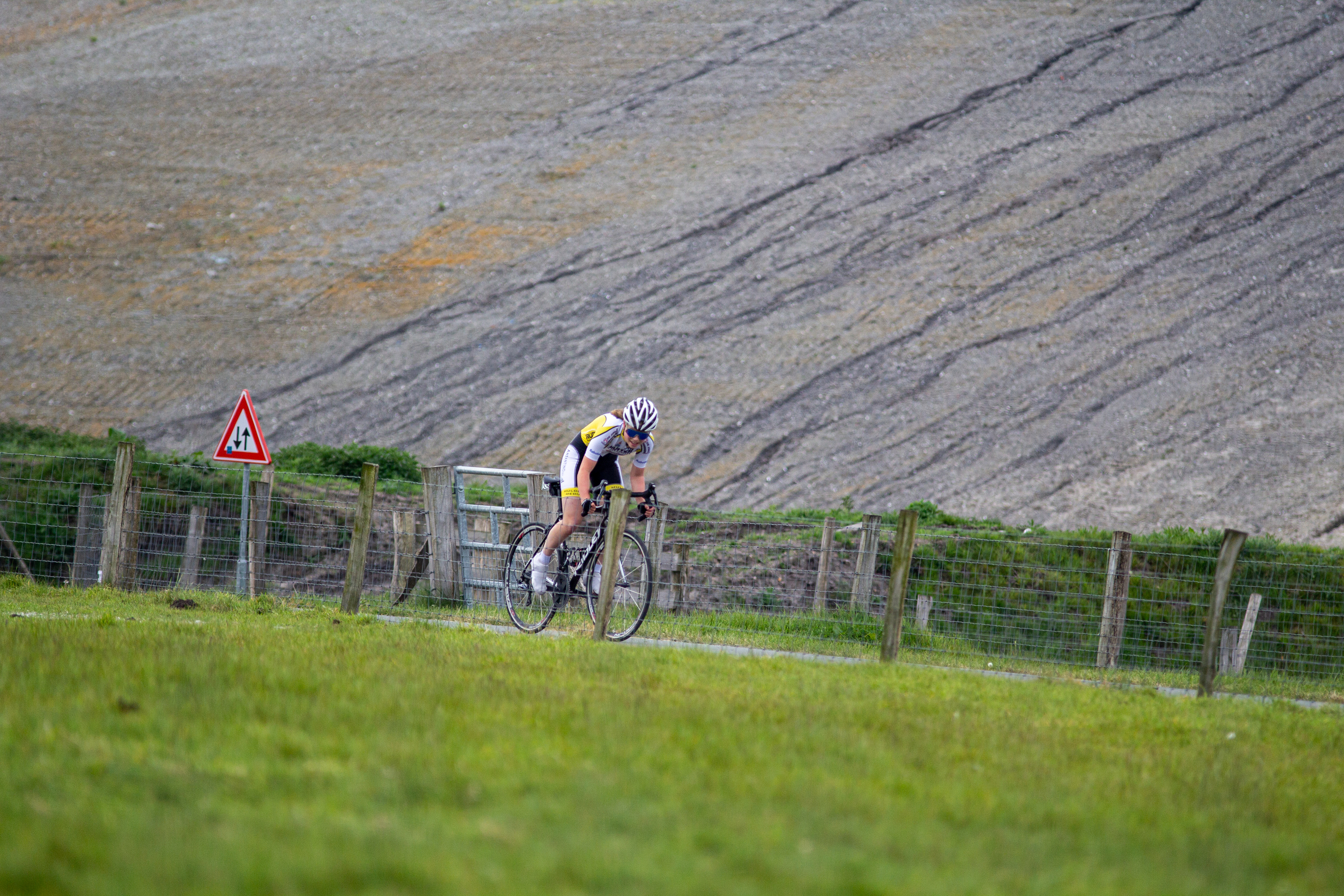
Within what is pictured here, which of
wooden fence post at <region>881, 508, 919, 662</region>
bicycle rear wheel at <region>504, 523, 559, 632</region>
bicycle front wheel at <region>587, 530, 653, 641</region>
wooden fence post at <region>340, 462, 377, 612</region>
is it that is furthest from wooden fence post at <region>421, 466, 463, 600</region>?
wooden fence post at <region>881, 508, 919, 662</region>

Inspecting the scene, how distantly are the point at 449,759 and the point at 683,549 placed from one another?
510 inches

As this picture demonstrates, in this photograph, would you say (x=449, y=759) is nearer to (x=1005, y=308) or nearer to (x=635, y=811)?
(x=635, y=811)

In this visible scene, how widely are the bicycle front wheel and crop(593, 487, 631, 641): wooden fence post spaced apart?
84 mm

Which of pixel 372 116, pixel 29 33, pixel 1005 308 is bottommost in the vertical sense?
pixel 1005 308

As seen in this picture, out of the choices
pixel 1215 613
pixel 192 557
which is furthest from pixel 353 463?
pixel 1215 613

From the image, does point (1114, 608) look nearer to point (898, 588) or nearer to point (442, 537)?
point (898, 588)

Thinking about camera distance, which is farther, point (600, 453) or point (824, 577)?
point (824, 577)

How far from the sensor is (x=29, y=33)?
52.3m

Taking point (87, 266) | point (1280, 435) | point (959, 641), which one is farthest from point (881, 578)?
point (87, 266)

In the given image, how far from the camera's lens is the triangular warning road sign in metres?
14.1

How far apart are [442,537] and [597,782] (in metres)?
9.65

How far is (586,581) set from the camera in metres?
11.4

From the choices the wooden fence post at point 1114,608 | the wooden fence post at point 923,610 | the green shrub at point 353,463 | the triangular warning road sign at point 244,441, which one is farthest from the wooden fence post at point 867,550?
the green shrub at point 353,463

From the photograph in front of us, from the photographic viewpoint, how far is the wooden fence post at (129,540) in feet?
43.3
